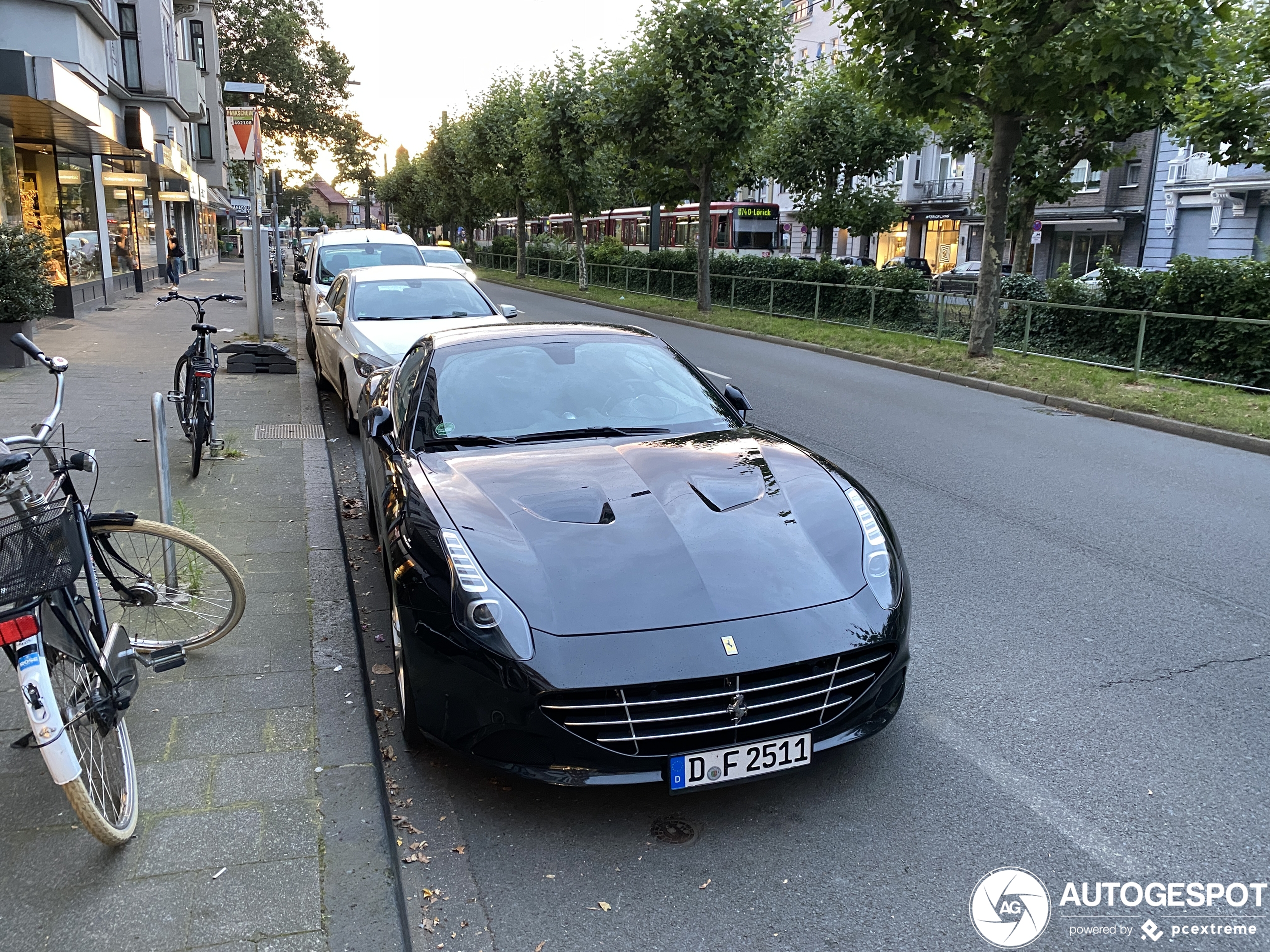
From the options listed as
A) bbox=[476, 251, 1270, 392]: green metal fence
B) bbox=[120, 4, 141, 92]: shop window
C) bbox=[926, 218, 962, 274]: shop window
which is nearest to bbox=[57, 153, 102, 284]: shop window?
bbox=[120, 4, 141, 92]: shop window

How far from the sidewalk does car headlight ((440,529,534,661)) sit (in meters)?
0.66

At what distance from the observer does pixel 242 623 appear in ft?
15.1

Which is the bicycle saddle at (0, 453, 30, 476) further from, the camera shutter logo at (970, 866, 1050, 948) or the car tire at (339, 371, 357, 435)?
the car tire at (339, 371, 357, 435)

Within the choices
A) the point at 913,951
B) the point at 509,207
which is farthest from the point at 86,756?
the point at 509,207

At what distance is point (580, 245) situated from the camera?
3491 cm

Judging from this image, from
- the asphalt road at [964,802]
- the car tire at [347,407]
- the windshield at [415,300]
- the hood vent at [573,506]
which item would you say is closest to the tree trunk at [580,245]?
the windshield at [415,300]

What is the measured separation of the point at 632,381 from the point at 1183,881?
10.0ft

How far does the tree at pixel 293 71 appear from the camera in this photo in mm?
56469

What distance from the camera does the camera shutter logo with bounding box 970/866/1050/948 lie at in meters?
2.67

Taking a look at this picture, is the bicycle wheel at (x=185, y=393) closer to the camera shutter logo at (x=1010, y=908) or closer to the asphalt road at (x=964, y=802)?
the asphalt road at (x=964, y=802)

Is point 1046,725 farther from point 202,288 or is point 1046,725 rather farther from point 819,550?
point 202,288

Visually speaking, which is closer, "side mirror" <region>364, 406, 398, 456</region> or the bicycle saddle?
the bicycle saddle

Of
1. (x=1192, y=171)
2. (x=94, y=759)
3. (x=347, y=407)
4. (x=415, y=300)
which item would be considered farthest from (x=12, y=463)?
(x=1192, y=171)

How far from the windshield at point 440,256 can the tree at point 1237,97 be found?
13504 millimetres
